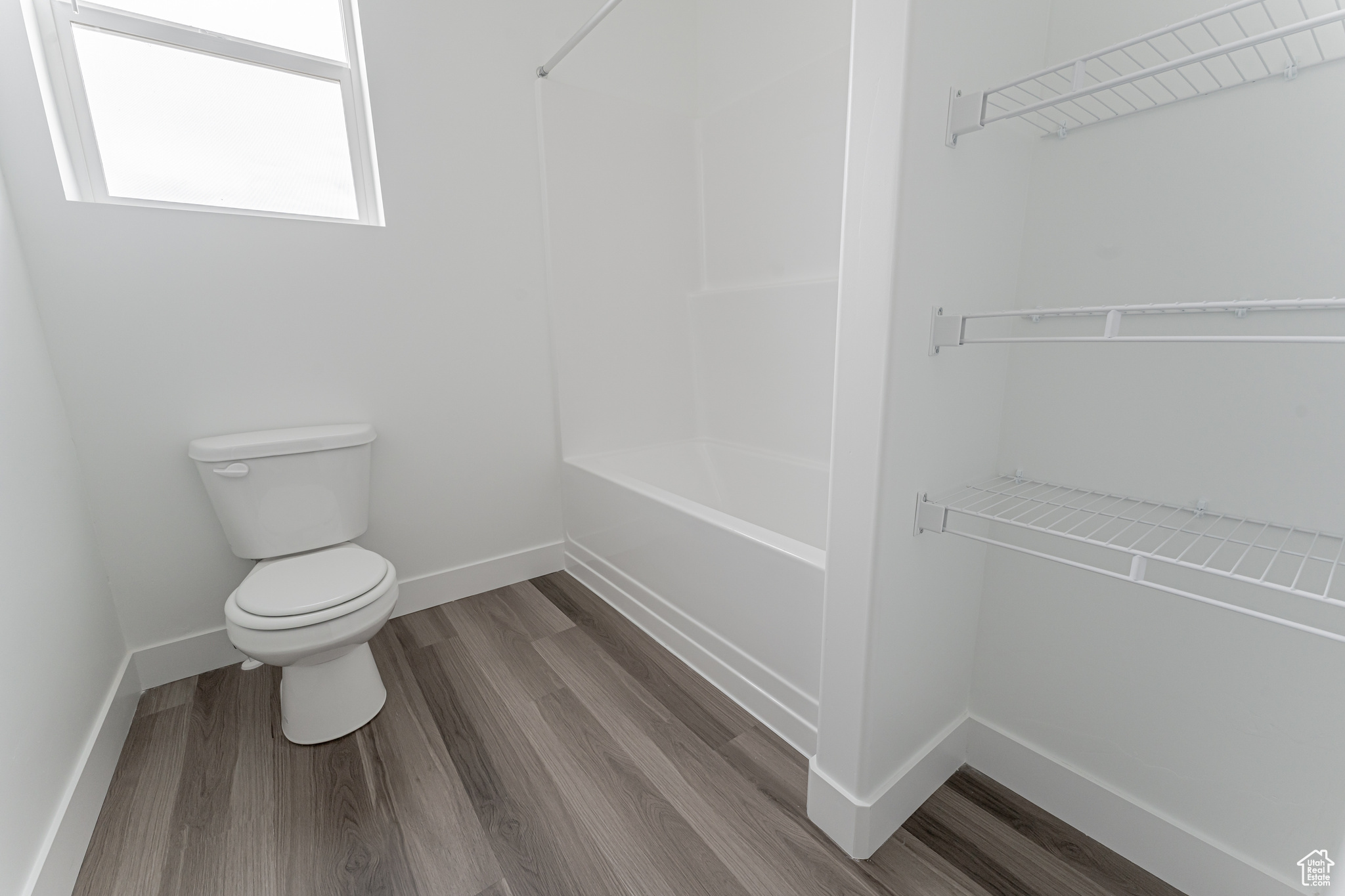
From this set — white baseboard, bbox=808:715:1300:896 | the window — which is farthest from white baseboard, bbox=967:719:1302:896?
the window

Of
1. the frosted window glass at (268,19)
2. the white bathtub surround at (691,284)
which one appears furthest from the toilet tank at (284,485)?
the frosted window glass at (268,19)

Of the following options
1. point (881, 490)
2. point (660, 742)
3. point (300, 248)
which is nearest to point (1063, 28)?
point (881, 490)

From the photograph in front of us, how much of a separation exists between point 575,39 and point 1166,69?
5.95ft

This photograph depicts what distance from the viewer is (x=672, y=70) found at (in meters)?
2.46

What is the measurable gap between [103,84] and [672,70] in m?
1.96

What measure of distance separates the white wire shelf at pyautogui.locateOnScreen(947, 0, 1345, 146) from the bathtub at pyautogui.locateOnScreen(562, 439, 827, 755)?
919 mm

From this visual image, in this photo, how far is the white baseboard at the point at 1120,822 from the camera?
98cm

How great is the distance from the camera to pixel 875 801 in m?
1.11

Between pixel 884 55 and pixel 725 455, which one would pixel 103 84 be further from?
pixel 725 455

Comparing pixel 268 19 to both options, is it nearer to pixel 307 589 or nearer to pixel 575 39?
pixel 575 39

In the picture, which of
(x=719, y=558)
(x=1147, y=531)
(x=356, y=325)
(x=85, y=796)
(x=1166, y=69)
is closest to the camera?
(x=1166, y=69)

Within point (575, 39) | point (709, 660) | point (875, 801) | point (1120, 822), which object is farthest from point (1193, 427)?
point (575, 39)

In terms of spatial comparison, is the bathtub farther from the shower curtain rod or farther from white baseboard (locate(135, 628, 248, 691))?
the shower curtain rod

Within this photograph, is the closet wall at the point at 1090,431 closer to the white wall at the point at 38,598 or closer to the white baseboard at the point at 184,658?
the white wall at the point at 38,598
